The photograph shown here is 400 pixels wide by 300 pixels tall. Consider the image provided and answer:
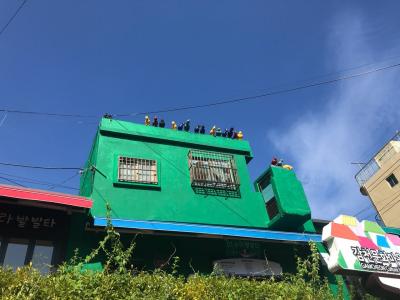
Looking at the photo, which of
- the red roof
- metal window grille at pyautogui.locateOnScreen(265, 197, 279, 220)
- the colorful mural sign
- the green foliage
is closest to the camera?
the green foliage

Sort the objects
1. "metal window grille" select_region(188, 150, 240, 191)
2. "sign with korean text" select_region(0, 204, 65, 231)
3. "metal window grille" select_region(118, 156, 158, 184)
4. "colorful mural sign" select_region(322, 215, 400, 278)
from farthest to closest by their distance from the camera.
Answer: "metal window grille" select_region(188, 150, 240, 191) < "metal window grille" select_region(118, 156, 158, 184) < "colorful mural sign" select_region(322, 215, 400, 278) < "sign with korean text" select_region(0, 204, 65, 231)

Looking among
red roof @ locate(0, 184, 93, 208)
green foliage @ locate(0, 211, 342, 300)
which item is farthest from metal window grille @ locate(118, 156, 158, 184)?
green foliage @ locate(0, 211, 342, 300)

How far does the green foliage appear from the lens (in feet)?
17.0

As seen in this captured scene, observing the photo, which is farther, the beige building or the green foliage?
the beige building

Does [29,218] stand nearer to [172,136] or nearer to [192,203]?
[192,203]

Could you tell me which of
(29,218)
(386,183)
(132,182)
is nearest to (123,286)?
(29,218)

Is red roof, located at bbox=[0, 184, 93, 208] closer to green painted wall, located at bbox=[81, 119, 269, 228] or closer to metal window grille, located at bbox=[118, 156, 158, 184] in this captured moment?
green painted wall, located at bbox=[81, 119, 269, 228]

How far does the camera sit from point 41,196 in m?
9.46

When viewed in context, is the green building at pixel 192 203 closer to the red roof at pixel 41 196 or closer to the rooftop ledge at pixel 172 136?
the rooftop ledge at pixel 172 136

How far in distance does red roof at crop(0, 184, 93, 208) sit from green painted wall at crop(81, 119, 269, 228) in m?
1.48

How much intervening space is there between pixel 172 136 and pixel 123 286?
932 cm

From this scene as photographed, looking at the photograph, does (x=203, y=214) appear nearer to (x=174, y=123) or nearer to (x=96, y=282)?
(x=174, y=123)

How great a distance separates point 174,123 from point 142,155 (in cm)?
231

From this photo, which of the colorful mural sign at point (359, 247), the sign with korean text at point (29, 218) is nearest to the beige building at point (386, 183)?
the colorful mural sign at point (359, 247)
